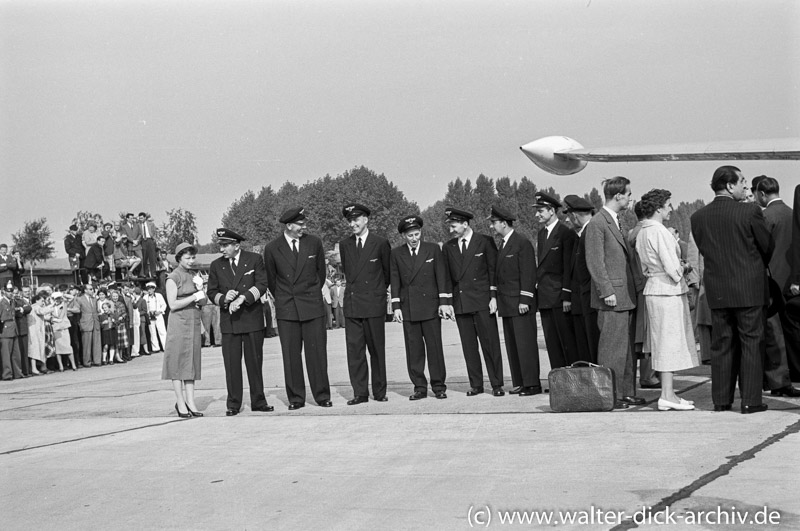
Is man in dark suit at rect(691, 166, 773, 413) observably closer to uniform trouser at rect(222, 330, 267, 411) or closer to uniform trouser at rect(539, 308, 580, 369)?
uniform trouser at rect(539, 308, 580, 369)

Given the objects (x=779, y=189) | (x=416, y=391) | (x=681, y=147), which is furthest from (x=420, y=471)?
(x=681, y=147)

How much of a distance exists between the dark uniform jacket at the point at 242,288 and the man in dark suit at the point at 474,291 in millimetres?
2040

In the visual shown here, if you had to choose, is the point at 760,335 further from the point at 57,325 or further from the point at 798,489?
the point at 57,325

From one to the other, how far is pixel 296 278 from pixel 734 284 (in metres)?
4.54

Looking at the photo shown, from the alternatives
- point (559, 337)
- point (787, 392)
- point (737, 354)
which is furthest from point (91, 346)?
point (737, 354)

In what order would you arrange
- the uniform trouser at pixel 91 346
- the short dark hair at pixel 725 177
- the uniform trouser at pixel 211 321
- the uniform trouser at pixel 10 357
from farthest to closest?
the uniform trouser at pixel 211 321 < the uniform trouser at pixel 91 346 < the uniform trouser at pixel 10 357 < the short dark hair at pixel 725 177

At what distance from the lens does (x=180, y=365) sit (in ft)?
31.7

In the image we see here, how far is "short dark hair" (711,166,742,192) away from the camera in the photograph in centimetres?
774

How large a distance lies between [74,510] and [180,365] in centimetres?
395

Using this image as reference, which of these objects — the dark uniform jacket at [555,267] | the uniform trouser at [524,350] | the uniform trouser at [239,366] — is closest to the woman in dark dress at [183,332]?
the uniform trouser at [239,366]

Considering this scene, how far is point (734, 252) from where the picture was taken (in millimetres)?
7637

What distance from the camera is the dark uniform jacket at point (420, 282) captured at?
1005cm

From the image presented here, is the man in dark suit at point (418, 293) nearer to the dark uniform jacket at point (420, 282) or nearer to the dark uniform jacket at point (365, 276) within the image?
the dark uniform jacket at point (420, 282)

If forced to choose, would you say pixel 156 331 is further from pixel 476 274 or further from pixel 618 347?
pixel 618 347
